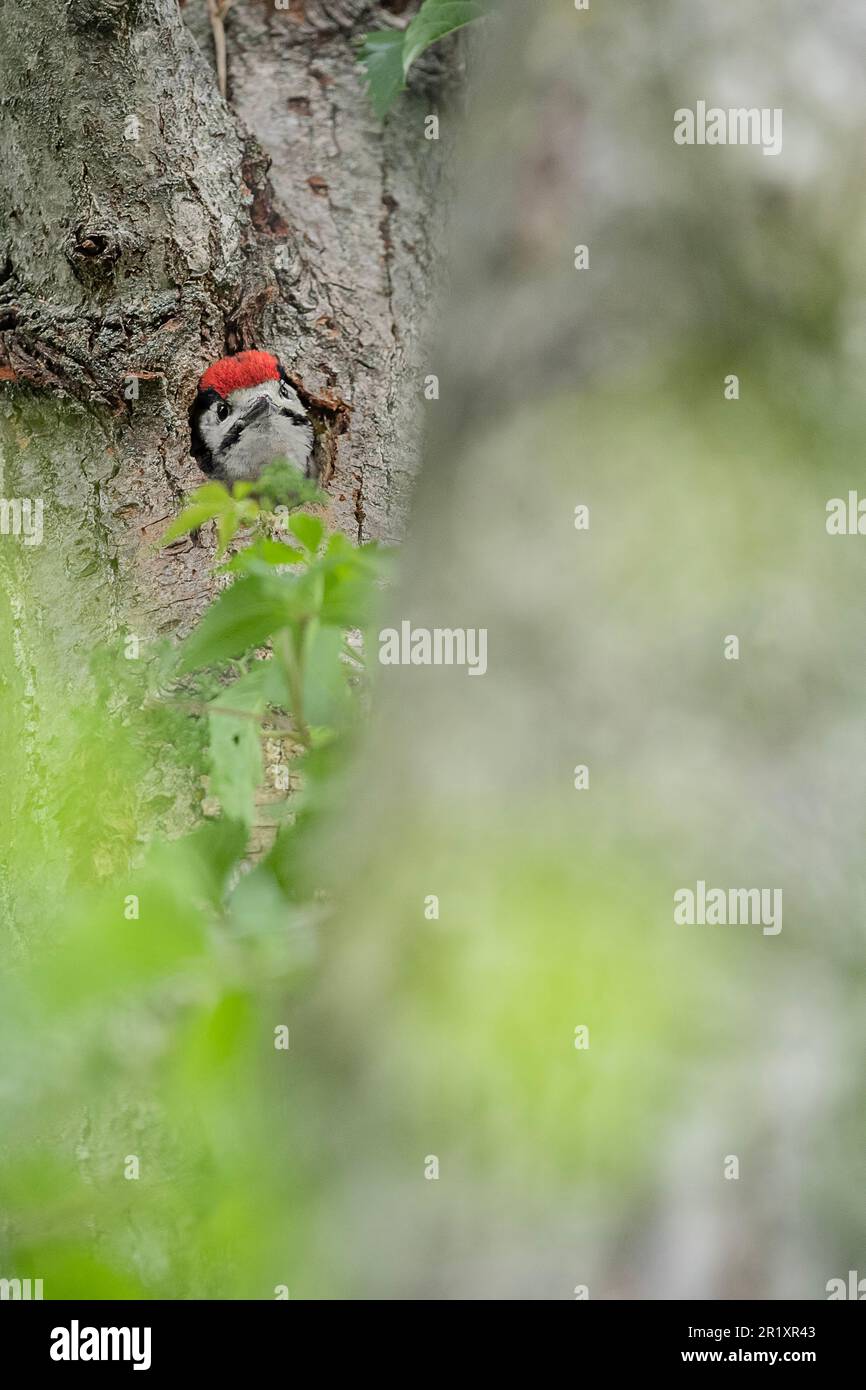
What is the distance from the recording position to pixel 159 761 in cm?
123

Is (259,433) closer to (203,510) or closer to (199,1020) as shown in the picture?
(203,510)

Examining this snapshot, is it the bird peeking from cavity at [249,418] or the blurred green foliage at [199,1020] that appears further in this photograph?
the bird peeking from cavity at [249,418]

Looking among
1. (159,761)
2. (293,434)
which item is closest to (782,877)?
(159,761)

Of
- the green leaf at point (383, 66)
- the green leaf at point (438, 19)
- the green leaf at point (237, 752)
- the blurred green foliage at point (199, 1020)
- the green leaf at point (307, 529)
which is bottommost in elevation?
the blurred green foliage at point (199, 1020)

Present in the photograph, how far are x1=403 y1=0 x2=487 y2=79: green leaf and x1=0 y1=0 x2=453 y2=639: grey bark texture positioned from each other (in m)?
0.44

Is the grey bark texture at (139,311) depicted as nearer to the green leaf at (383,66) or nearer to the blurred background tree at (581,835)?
the green leaf at (383,66)

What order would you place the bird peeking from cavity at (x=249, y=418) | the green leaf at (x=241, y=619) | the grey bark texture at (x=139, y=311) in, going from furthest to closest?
the bird peeking from cavity at (x=249, y=418) < the grey bark texture at (x=139, y=311) < the green leaf at (x=241, y=619)

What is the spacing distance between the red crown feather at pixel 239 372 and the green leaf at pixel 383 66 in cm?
43

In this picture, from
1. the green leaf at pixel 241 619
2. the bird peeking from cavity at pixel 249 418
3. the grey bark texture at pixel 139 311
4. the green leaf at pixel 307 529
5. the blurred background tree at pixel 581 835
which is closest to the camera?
the blurred background tree at pixel 581 835

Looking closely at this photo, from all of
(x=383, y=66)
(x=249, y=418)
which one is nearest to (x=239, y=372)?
(x=249, y=418)

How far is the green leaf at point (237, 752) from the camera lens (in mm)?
789

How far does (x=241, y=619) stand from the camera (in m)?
0.80

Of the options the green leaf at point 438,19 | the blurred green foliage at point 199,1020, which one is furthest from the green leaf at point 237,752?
the green leaf at point 438,19

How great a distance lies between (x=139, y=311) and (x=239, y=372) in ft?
0.55
